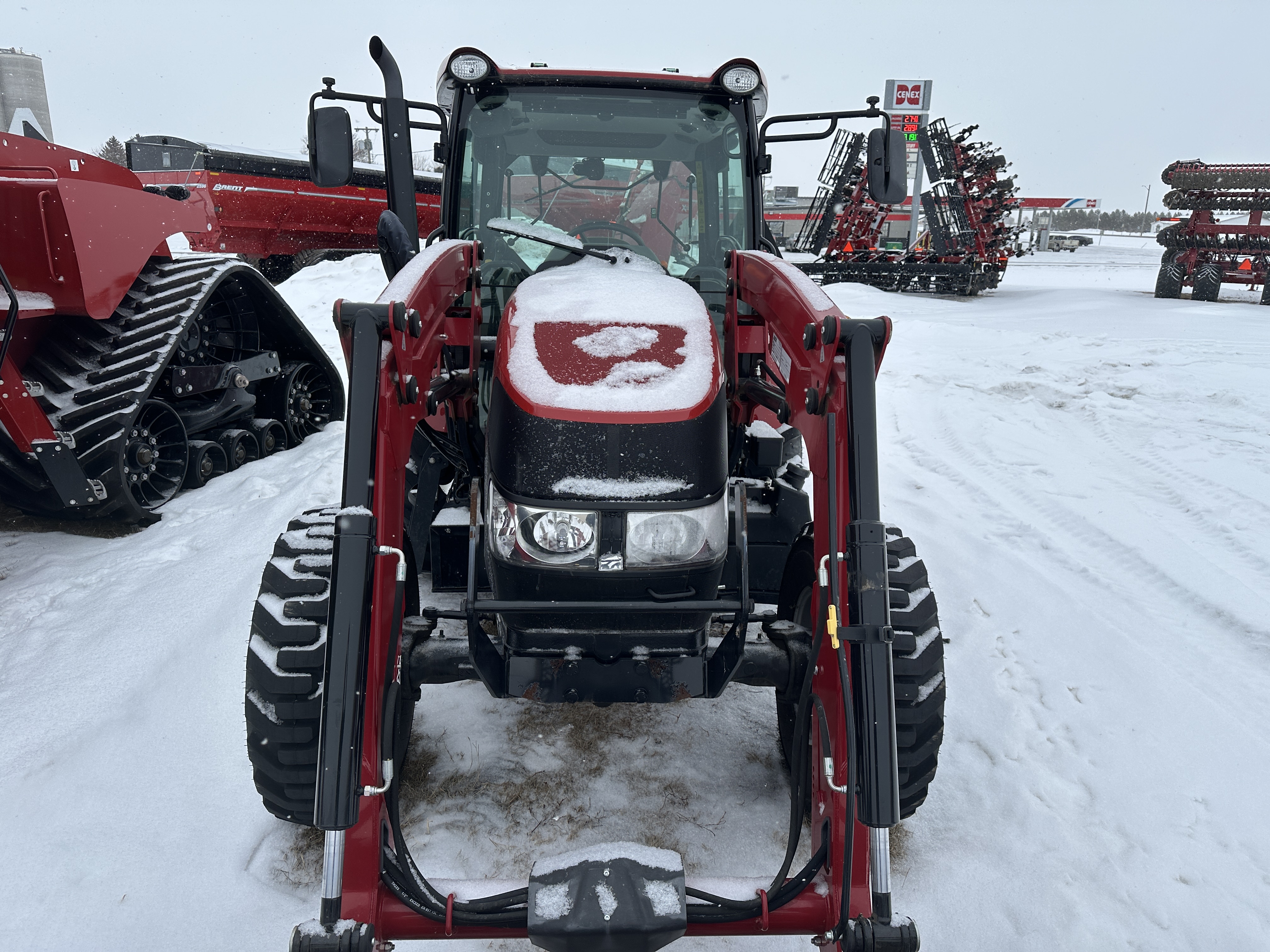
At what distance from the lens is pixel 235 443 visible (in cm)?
552

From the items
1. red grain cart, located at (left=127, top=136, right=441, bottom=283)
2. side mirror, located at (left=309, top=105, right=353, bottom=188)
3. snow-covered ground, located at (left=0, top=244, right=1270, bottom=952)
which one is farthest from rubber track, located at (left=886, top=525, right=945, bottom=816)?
red grain cart, located at (left=127, top=136, right=441, bottom=283)

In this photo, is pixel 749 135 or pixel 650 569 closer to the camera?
pixel 650 569

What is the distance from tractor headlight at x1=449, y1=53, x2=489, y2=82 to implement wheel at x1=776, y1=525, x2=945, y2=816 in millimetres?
2015

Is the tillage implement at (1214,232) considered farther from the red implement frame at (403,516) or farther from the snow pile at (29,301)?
the snow pile at (29,301)

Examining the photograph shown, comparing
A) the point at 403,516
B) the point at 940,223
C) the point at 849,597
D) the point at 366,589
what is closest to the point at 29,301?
the point at 403,516

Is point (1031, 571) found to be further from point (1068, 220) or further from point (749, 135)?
point (1068, 220)

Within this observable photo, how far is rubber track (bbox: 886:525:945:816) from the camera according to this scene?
7.04 feet

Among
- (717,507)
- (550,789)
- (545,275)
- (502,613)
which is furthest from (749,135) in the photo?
(550,789)

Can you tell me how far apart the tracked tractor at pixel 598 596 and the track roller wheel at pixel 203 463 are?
3039mm

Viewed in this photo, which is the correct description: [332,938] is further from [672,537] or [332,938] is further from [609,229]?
[609,229]

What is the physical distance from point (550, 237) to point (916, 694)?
160cm

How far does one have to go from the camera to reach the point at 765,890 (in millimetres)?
1886

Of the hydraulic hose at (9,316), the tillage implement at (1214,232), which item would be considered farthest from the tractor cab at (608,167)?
the tillage implement at (1214,232)

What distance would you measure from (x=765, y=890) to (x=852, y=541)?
81 cm
